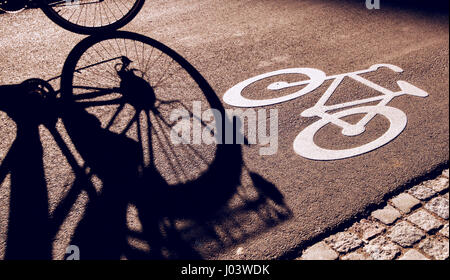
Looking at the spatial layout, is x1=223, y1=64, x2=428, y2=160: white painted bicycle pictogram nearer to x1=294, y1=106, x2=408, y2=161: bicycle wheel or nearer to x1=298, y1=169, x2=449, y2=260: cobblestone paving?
x1=294, y1=106, x2=408, y2=161: bicycle wheel

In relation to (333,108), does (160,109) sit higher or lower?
higher

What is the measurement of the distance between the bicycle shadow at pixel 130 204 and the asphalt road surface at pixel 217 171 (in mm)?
10

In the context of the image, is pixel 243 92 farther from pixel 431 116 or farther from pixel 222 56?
pixel 431 116

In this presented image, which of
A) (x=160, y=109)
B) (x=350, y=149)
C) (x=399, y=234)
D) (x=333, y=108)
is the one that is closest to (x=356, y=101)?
(x=333, y=108)

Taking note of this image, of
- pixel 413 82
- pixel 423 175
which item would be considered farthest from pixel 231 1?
pixel 423 175

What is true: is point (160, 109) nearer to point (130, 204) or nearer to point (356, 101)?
point (130, 204)

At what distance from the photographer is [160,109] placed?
4.29m

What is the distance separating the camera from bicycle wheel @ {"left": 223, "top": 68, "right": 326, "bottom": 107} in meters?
4.46

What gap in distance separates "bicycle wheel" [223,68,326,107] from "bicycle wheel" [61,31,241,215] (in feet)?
0.82

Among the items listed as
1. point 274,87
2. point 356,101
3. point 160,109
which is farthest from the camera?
point 274,87

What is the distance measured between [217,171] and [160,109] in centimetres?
126

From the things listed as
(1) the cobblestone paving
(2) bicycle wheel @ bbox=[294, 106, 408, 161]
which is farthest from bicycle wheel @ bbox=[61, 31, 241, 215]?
(1) the cobblestone paving

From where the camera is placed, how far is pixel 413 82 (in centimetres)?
481

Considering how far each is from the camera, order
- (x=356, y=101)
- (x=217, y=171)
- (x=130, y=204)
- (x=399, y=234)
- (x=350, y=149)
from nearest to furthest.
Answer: (x=399, y=234) < (x=130, y=204) < (x=217, y=171) < (x=350, y=149) < (x=356, y=101)
